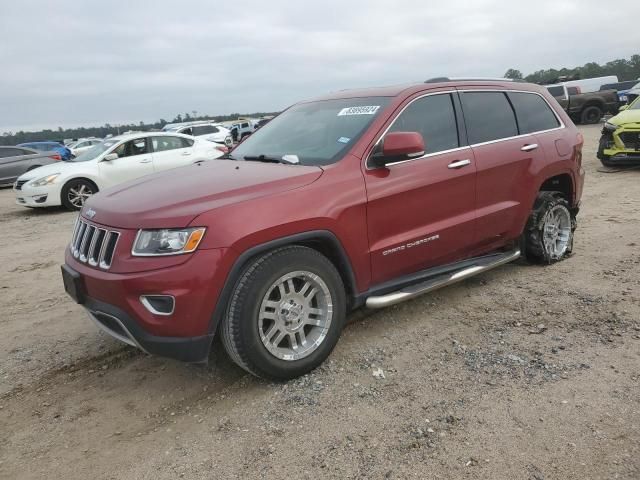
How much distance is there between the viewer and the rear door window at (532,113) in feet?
15.4

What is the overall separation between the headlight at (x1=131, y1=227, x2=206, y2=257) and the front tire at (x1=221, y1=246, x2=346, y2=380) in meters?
0.35

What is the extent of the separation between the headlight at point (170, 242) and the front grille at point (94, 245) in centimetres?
22

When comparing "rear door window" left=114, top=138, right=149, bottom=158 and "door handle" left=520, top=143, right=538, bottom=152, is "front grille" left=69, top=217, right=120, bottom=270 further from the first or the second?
"rear door window" left=114, top=138, right=149, bottom=158

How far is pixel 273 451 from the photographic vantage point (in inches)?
102

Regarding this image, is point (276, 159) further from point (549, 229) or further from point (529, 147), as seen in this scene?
point (549, 229)

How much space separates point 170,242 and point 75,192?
339 inches

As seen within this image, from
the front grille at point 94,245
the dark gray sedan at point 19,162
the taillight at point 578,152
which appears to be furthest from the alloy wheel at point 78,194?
the taillight at point 578,152

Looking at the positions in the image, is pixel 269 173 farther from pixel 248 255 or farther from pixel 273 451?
pixel 273 451

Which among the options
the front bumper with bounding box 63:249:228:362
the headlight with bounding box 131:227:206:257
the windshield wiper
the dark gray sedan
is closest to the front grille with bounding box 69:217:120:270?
the front bumper with bounding box 63:249:228:362

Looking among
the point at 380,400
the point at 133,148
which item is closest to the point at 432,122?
the point at 380,400

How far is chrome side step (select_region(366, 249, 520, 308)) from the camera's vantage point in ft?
11.4

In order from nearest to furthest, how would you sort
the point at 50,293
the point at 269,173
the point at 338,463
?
the point at 338,463 < the point at 269,173 < the point at 50,293

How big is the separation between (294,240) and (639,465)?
2.01 metres

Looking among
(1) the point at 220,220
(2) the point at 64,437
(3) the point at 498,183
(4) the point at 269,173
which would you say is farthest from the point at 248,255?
(3) the point at 498,183
